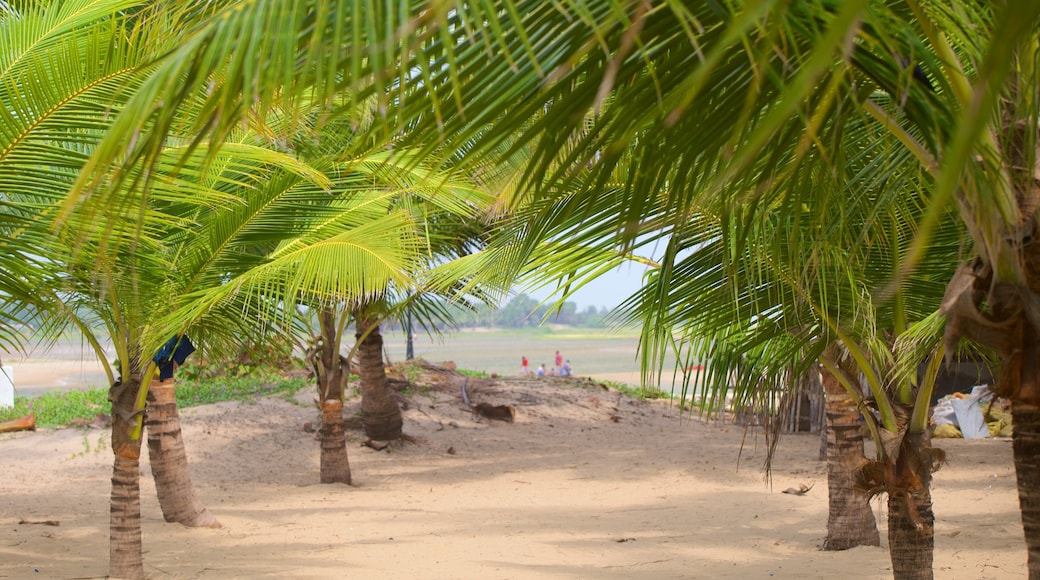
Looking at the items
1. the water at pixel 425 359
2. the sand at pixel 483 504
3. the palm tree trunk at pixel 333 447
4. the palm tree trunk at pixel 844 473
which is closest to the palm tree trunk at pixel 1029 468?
the water at pixel 425 359

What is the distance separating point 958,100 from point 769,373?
8.87 feet

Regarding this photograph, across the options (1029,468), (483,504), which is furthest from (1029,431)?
(483,504)

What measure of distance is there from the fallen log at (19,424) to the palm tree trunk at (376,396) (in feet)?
14.3

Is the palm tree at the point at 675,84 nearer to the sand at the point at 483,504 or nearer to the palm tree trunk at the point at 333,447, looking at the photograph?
the sand at the point at 483,504

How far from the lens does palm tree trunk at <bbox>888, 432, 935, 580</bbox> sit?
3951mm

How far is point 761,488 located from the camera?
9.54 metres

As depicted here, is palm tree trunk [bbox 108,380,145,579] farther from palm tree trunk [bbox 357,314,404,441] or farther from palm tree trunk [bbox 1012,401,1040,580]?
palm tree trunk [bbox 357,314,404,441]

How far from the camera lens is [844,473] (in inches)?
247

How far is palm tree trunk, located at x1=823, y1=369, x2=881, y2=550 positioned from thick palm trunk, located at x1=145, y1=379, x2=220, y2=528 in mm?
4733

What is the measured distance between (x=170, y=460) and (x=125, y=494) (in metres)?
1.72

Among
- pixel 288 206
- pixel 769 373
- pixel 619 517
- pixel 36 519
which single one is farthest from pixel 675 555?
pixel 36 519

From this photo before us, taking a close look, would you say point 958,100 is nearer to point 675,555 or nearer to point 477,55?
point 477,55

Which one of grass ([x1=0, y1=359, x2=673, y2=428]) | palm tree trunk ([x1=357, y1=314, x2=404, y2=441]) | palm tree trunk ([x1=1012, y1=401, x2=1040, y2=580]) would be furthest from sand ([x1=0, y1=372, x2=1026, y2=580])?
palm tree trunk ([x1=1012, y1=401, x2=1040, y2=580])

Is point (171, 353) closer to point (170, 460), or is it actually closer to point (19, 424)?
point (170, 460)
